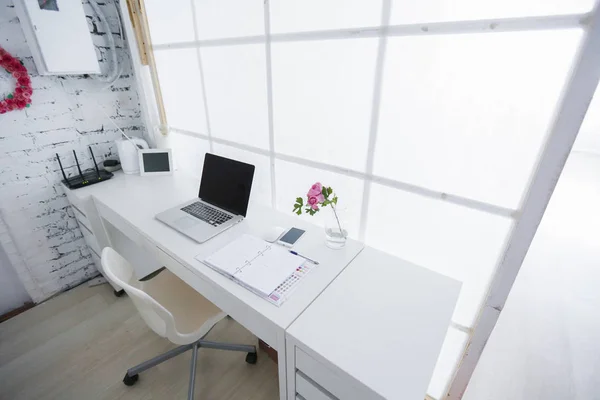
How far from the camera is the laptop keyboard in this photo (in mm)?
1393

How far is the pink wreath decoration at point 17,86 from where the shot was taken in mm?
1475

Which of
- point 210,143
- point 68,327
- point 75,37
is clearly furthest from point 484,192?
point 68,327

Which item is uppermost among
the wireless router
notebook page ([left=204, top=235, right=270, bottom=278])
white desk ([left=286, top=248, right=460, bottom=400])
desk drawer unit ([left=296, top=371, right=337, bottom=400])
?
the wireless router

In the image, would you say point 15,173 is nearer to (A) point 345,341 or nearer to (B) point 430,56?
(A) point 345,341

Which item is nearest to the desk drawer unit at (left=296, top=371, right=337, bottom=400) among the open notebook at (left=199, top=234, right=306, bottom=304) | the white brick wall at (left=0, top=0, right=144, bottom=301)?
the open notebook at (left=199, top=234, right=306, bottom=304)

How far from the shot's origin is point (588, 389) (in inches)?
54.9

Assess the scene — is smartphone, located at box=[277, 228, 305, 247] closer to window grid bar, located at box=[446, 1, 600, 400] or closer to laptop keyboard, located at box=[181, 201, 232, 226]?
laptop keyboard, located at box=[181, 201, 232, 226]

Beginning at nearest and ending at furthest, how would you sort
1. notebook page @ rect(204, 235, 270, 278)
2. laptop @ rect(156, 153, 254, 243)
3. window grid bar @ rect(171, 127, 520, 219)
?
window grid bar @ rect(171, 127, 520, 219) < notebook page @ rect(204, 235, 270, 278) < laptop @ rect(156, 153, 254, 243)

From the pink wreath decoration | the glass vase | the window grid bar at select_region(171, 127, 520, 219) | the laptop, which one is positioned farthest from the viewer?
the pink wreath decoration

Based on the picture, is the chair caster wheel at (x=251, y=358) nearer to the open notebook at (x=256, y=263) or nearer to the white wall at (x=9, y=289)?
the open notebook at (x=256, y=263)

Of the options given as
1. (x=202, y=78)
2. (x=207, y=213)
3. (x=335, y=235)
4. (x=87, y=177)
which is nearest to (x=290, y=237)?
(x=335, y=235)

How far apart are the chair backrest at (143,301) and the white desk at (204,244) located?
0.49 ft

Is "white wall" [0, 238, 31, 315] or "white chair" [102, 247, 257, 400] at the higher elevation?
"white chair" [102, 247, 257, 400]

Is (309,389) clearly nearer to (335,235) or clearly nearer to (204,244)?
(335,235)
